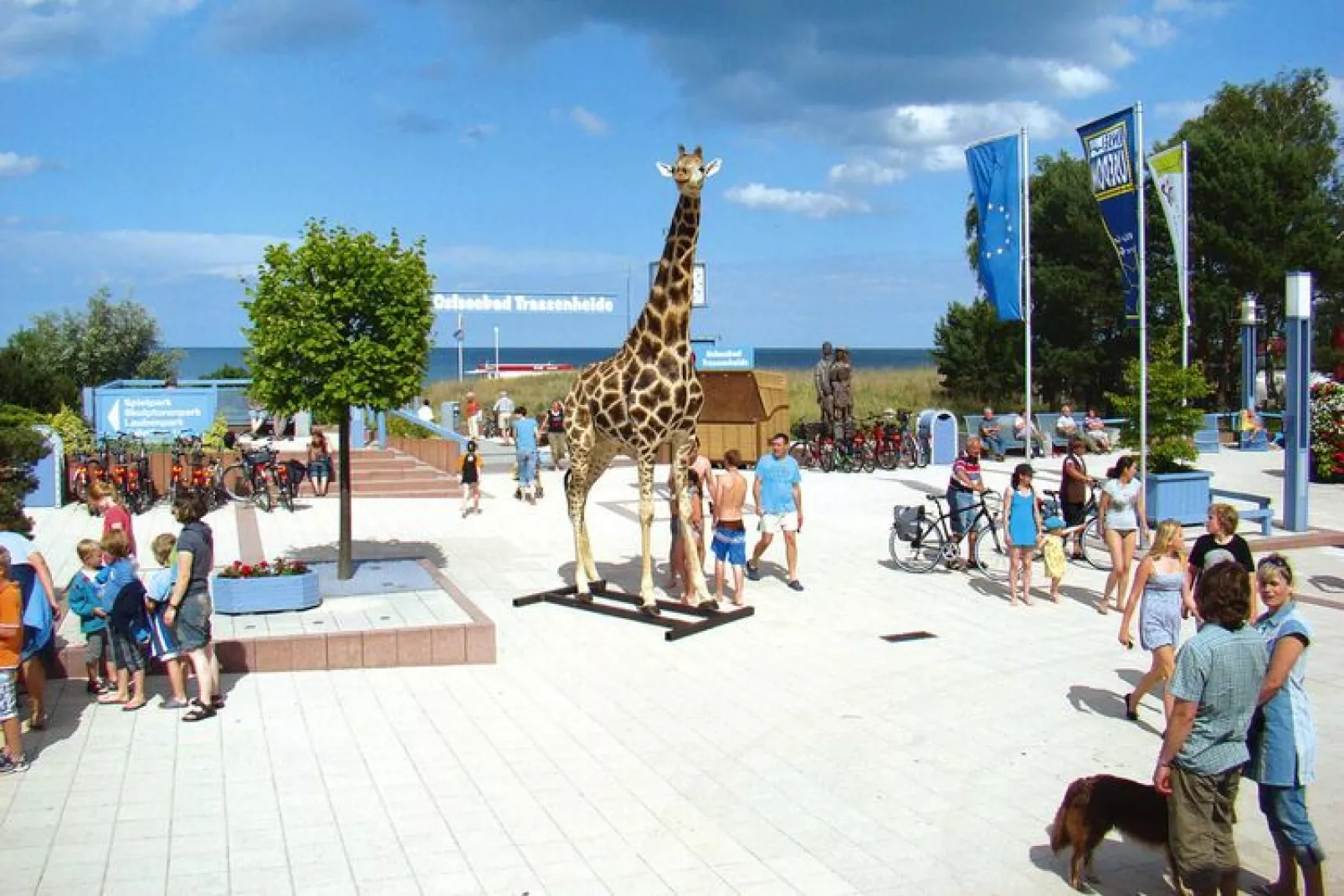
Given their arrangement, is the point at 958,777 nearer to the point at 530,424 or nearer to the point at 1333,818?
the point at 1333,818

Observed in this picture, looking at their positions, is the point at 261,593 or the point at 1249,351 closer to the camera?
the point at 261,593

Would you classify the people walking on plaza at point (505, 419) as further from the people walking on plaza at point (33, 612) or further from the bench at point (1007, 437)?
the people walking on plaza at point (33, 612)

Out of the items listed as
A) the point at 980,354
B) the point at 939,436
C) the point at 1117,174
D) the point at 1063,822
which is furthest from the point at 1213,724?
the point at 980,354

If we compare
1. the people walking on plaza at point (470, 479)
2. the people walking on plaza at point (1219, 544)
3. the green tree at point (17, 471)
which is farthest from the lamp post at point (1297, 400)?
the green tree at point (17, 471)

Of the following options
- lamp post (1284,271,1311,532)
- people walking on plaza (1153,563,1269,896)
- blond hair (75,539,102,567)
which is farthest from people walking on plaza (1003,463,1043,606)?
blond hair (75,539,102,567)

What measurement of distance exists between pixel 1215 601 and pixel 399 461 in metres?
20.4

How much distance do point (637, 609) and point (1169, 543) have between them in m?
5.51

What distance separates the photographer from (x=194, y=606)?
889 cm

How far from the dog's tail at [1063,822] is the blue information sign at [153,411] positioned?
20477 mm

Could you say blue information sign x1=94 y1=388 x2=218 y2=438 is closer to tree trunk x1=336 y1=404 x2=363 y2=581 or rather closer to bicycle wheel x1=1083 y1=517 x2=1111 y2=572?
tree trunk x1=336 y1=404 x2=363 y2=581

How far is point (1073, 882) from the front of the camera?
6223mm

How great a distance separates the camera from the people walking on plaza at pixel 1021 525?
13.0 metres

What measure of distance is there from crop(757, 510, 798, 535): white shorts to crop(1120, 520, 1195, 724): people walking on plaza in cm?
498

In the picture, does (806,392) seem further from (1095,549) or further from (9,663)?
(9,663)
